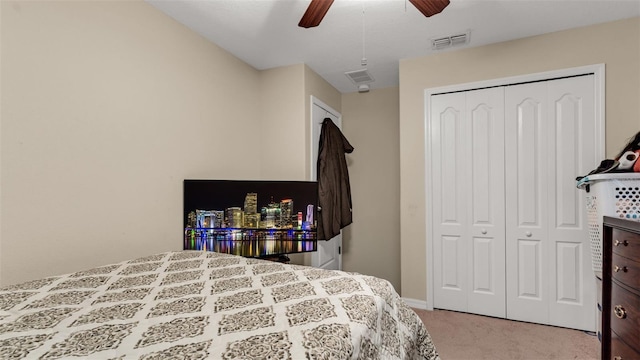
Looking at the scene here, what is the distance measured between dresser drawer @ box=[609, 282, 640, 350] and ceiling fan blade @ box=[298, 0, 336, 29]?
6.48ft

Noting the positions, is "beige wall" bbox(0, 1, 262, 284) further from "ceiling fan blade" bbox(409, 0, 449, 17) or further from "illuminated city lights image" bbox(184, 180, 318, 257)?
"ceiling fan blade" bbox(409, 0, 449, 17)

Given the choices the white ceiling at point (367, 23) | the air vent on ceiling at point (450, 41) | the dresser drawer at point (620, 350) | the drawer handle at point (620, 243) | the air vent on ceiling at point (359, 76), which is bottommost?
the dresser drawer at point (620, 350)

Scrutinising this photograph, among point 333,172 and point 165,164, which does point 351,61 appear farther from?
point 165,164

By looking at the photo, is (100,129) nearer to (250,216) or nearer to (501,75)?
(250,216)

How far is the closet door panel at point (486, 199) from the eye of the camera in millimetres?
2477

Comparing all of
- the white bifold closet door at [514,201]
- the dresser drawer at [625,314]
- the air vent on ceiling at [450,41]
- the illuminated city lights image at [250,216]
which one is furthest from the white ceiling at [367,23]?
the dresser drawer at [625,314]

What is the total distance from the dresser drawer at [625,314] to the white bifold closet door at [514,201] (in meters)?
0.93

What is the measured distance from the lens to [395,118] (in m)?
3.53

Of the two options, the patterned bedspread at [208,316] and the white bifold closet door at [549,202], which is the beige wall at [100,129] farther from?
the white bifold closet door at [549,202]

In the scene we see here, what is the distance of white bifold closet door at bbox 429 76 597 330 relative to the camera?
225cm

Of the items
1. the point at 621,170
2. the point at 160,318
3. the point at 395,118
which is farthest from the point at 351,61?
the point at 160,318

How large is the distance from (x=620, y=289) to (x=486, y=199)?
1202 mm

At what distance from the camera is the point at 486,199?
8.27ft

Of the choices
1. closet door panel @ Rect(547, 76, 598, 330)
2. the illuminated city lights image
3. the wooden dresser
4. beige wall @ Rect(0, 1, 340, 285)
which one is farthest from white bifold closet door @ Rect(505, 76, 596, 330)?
beige wall @ Rect(0, 1, 340, 285)
